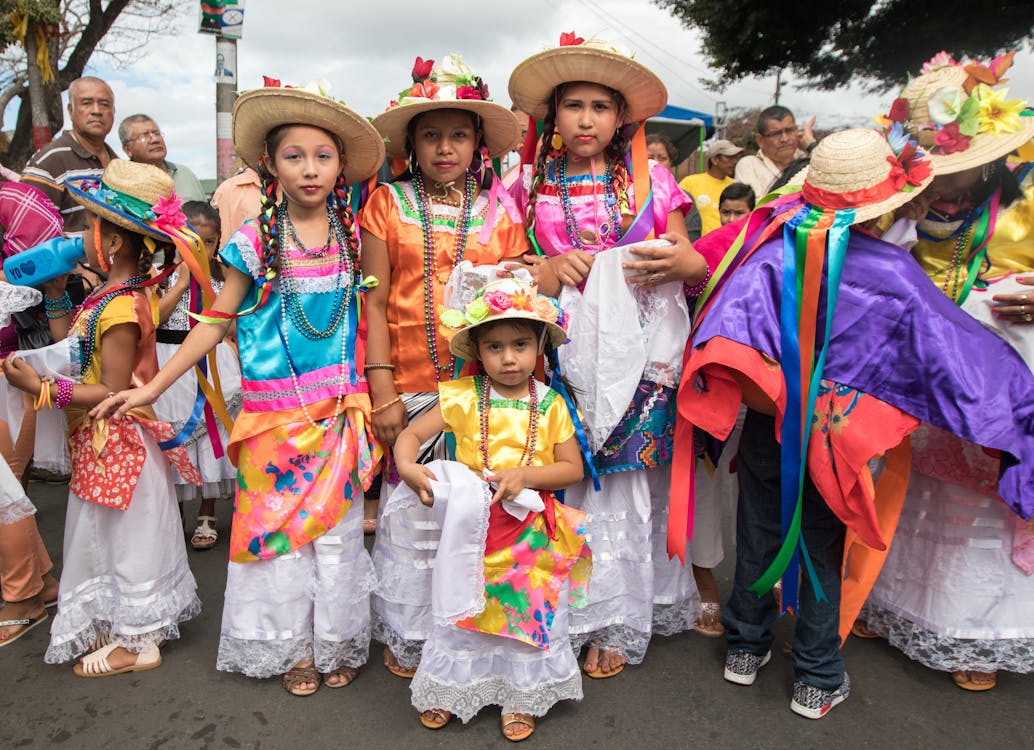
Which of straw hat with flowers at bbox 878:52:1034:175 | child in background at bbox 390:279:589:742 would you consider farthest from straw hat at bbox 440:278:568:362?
straw hat with flowers at bbox 878:52:1034:175

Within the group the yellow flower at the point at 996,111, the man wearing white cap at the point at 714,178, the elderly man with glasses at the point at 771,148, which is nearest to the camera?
the yellow flower at the point at 996,111

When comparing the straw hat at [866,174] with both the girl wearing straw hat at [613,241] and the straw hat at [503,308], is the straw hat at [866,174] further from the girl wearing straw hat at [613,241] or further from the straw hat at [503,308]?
the straw hat at [503,308]

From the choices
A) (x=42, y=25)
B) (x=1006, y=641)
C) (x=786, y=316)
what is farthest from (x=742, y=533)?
(x=42, y=25)

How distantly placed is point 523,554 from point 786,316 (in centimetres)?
112

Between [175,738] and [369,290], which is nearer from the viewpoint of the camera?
[175,738]

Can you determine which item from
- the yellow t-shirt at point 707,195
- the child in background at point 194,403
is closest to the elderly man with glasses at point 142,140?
the child in background at point 194,403

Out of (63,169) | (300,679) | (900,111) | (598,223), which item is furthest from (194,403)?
(900,111)

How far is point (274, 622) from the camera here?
8.82 feet

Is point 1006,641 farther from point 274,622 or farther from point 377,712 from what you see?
point 274,622

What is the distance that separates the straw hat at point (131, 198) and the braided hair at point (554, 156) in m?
1.31

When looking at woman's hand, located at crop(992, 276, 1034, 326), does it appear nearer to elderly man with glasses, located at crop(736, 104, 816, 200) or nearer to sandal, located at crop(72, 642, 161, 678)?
sandal, located at crop(72, 642, 161, 678)

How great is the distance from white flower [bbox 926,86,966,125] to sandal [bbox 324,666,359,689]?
9.11ft

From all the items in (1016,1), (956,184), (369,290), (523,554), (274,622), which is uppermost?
(1016,1)

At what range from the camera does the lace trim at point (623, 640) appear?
9.38 feet
